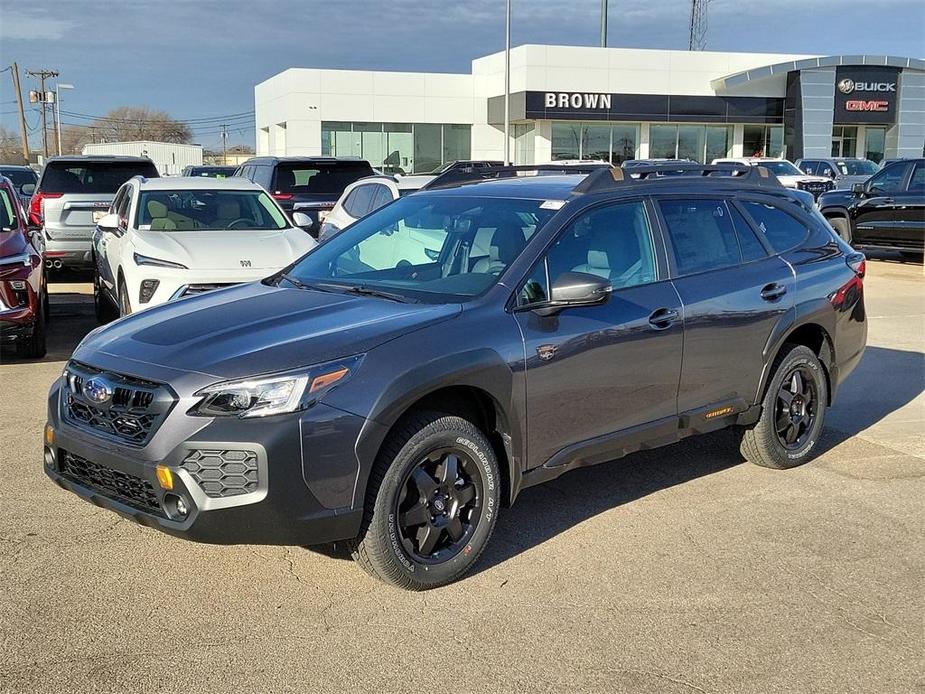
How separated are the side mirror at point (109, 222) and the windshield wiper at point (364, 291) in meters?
6.14

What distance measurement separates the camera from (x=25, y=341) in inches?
354

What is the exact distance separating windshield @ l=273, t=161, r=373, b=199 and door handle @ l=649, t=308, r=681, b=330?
11.2m

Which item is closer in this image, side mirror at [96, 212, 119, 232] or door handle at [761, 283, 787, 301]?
door handle at [761, 283, 787, 301]

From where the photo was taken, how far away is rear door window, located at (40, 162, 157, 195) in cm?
1413

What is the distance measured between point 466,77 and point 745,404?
43194mm

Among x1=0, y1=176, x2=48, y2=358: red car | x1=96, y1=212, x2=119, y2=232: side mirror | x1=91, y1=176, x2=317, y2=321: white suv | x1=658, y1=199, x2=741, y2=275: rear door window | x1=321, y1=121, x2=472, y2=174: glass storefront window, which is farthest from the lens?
x1=321, y1=121, x2=472, y2=174: glass storefront window

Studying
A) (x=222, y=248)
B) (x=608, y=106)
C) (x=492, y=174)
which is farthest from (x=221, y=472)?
(x=608, y=106)

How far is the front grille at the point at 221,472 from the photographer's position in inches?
145

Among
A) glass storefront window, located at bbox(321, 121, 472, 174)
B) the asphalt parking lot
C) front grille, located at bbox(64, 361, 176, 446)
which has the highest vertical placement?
glass storefront window, located at bbox(321, 121, 472, 174)

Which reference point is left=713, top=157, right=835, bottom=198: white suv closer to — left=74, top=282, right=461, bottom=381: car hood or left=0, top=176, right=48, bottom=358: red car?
left=0, top=176, right=48, bottom=358: red car

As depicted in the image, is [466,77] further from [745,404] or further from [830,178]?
[745,404]

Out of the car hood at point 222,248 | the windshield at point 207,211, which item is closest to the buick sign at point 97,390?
the car hood at point 222,248

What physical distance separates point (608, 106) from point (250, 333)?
141 ft

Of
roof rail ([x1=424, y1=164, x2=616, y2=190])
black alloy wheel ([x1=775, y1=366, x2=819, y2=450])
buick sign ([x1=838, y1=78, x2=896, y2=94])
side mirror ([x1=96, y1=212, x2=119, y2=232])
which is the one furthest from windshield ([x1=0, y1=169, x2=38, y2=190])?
buick sign ([x1=838, y1=78, x2=896, y2=94])
